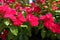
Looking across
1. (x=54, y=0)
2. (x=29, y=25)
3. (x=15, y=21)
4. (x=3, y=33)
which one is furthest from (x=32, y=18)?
(x=54, y=0)

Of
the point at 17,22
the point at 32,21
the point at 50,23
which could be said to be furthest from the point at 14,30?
the point at 50,23

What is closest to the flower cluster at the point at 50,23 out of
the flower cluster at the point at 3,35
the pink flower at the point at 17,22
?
the pink flower at the point at 17,22

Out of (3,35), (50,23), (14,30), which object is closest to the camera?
(14,30)

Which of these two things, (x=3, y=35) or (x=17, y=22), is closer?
(x=17, y=22)

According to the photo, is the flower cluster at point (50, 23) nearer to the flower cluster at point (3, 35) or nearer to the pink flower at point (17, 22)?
the pink flower at point (17, 22)

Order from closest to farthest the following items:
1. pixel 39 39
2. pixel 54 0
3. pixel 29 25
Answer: pixel 29 25, pixel 39 39, pixel 54 0

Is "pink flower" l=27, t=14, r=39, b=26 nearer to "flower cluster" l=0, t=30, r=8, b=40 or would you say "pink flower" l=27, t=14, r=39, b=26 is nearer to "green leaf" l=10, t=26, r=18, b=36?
"green leaf" l=10, t=26, r=18, b=36

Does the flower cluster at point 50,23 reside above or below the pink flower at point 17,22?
Answer: below

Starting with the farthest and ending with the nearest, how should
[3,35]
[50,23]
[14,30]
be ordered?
1. [3,35]
2. [50,23]
3. [14,30]

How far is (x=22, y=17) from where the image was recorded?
190 centimetres

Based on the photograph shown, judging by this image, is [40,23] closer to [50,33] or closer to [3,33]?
[50,33]

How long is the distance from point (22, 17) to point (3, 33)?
1.00ft

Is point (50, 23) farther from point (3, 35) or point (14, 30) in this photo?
point (3, 35)

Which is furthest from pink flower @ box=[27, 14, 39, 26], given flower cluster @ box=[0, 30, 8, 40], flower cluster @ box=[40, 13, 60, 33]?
flower cluster @ box=[0, 30, 8, 40]
